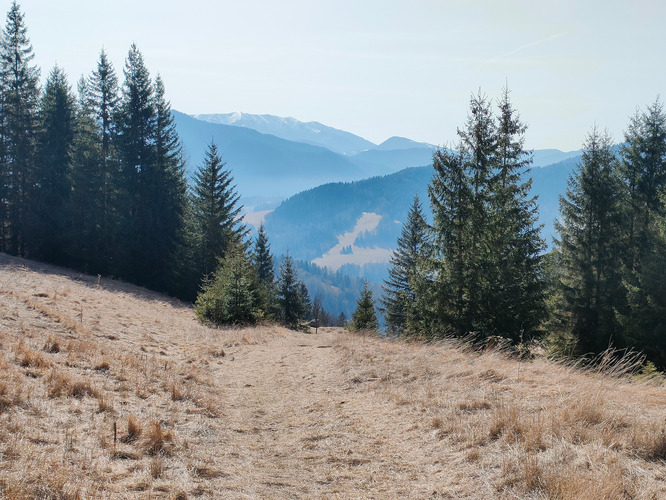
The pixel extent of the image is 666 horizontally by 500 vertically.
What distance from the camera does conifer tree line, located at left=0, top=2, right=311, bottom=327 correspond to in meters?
33.5

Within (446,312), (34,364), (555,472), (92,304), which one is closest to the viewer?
(555,472)

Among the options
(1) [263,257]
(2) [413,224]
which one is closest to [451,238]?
(2) [413,224]

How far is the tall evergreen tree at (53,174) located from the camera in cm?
3481

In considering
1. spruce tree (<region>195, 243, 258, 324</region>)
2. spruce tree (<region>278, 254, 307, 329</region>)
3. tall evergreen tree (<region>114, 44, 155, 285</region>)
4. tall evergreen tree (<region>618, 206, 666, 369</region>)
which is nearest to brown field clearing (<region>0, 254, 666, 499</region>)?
spruce tree (<region>195, 243, 258, 324</region>)

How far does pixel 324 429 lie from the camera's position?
635 centimetres

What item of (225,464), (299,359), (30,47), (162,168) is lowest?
(299,359)

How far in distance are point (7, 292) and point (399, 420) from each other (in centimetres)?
1348

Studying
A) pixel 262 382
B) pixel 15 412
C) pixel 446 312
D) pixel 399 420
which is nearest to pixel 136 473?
pixel 15 412

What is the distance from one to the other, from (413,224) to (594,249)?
70.8 ft

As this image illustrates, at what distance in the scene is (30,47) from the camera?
33.3 meters

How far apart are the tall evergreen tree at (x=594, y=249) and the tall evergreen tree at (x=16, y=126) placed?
4223 cm

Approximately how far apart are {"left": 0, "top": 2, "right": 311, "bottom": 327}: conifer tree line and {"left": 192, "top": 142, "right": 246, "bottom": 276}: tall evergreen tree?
90 mm

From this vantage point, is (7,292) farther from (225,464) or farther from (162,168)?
(162,168)

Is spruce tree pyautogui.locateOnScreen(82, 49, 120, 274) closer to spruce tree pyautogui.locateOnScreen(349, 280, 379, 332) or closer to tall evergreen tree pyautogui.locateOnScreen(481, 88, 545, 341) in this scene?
spruce tree pyautogui.locateOnScreen(349, 280, 379, 332)
